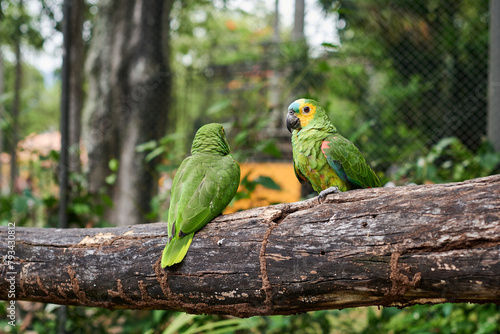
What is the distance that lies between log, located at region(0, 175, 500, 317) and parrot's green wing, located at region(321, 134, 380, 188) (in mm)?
394

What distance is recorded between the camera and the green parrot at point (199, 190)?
1402 mm

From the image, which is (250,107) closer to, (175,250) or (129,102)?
(129,102)

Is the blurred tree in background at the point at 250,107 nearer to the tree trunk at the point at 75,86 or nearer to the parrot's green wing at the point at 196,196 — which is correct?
the tree trunk at the point at 75,86

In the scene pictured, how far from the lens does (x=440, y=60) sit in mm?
4055

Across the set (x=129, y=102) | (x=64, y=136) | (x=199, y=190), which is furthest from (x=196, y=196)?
(x=129, y=102)

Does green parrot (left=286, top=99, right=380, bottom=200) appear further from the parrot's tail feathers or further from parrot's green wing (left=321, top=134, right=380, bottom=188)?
the parrot's tail feathers

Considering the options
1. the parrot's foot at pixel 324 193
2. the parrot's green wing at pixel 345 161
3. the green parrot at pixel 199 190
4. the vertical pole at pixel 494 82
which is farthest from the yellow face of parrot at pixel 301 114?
the vertical pole at pixel 494 82

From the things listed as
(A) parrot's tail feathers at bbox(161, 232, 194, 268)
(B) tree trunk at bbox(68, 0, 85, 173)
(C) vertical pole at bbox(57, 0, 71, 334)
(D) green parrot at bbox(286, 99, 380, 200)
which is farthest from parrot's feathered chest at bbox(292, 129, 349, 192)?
(B) tree trunk at bbox(68, 0, 85, 173)

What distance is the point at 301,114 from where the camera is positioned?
1953mm

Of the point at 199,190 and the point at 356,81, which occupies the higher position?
the point at 356,81

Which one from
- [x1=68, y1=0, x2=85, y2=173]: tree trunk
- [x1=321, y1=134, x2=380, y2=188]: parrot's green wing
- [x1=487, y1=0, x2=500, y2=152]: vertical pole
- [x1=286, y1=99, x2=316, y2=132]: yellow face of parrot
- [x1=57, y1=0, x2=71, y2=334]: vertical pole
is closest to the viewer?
[x1=321, y1=134, x2=380, y2=188]: parrot's green wing

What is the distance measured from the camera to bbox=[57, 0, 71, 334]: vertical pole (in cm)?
263

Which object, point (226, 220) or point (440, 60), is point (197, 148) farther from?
point (440, 60)

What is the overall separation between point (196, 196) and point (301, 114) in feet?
2.48
